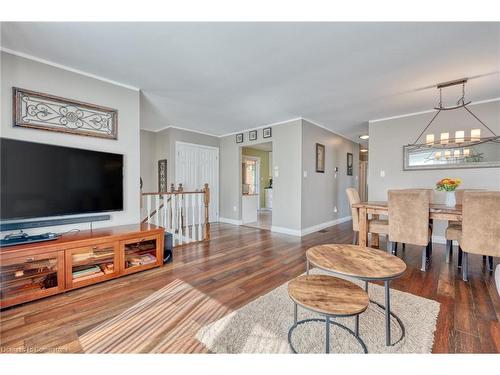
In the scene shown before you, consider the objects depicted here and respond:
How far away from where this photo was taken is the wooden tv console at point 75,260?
1.85 m

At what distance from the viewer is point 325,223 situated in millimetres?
5250

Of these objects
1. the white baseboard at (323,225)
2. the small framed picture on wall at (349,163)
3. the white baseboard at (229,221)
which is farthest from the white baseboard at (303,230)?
the small framed picture on wall at (349,163)

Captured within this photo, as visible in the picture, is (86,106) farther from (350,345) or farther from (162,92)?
(350,345)

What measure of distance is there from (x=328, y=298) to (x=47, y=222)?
2.76m

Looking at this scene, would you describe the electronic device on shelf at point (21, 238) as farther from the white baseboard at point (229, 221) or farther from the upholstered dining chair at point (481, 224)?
the upholstered dining chair at point (481, 224)

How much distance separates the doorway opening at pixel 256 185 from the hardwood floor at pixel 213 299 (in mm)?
2363

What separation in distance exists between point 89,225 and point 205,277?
150 cm

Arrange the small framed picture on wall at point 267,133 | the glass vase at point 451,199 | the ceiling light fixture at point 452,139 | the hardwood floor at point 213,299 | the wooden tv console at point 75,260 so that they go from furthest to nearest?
the small framed picture on wall at point 267,133, the ceiling light fixture at point 452,139, the glass vase at point 451,199, the wooden tv console at point 75,260, the hardwood floor at point 213,299

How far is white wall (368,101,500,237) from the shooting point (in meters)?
3.42

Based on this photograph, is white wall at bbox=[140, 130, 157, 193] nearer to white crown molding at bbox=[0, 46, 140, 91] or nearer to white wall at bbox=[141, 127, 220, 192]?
white wall at bbox=[141, 127, 220, 192]

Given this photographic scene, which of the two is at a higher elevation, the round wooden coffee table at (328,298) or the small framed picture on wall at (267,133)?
the small framed picture on wall at (267,133)

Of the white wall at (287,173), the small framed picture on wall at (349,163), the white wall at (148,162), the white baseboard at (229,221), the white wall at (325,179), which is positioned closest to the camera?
the white wall at (287,173)

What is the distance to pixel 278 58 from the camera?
2283 mm

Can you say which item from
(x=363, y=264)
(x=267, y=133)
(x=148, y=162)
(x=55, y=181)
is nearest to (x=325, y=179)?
(x=267, y=133)
